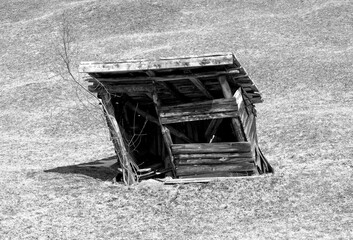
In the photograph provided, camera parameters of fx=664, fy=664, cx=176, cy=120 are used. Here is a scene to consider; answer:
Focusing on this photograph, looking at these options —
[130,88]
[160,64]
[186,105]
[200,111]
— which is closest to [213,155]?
[200,111]

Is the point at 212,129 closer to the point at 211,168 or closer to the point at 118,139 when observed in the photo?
the point at 211,168

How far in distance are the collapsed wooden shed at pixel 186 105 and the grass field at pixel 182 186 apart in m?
0.81

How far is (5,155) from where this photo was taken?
22.5 m

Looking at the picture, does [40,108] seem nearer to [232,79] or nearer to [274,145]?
[274,145]

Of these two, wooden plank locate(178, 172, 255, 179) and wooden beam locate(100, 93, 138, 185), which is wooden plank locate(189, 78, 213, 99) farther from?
wooden beam locate(100, 93, 138, 185)

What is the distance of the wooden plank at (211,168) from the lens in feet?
55.5

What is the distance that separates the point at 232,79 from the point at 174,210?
3.78 metres

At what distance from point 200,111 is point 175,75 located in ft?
3.95

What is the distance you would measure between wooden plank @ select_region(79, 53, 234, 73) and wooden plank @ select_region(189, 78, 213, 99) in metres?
0.83

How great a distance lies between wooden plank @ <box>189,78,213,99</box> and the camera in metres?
16.2

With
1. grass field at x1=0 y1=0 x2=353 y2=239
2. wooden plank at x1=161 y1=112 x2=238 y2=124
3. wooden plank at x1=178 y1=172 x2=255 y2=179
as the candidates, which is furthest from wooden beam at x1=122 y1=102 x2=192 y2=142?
grass field at x1=0 y1=0 x2=353 y2=239

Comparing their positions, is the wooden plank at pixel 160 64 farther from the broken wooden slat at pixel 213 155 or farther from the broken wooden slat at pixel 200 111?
the broken wooden slat at pixel 213 155

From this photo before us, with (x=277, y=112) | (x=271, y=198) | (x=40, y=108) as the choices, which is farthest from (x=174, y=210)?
(x=40, y=108)

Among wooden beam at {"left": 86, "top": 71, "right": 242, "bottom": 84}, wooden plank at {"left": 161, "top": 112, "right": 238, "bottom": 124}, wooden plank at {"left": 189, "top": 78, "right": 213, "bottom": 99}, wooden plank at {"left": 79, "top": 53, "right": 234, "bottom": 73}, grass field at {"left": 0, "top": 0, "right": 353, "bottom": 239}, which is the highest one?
wooden plank at {"left": 79, "top": 53, "right": 234, "bottom": 73}
